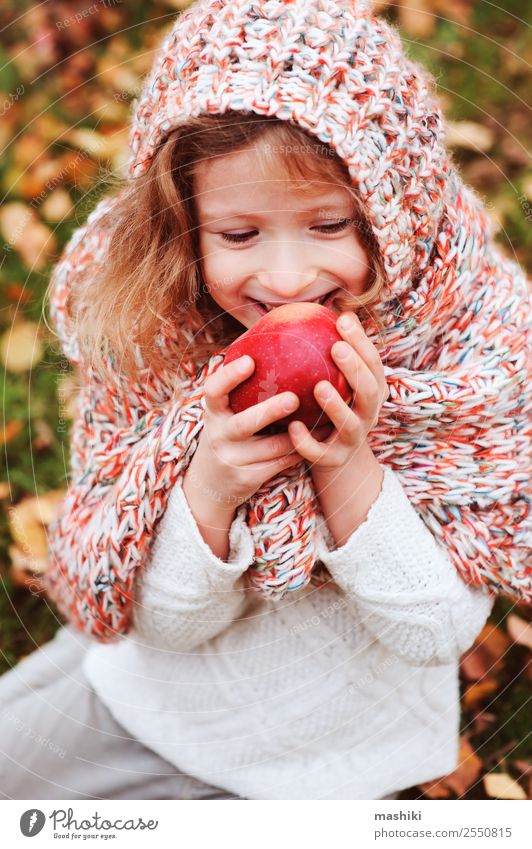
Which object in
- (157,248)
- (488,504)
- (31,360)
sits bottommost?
(488,504)

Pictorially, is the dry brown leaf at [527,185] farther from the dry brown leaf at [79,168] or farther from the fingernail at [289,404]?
the fingernail at [289,404]

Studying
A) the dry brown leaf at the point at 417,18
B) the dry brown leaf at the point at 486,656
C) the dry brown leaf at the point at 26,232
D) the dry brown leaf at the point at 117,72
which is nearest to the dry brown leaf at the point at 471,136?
the dry brown leaf at the point at 417,18

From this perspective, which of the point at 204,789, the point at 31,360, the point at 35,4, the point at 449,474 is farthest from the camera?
the point at 35,4

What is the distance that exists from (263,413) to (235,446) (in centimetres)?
6

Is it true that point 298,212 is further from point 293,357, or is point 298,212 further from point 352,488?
point 352,488

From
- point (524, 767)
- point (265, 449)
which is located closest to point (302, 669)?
point (265, 449)

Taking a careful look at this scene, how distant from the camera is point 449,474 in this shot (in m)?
0.79

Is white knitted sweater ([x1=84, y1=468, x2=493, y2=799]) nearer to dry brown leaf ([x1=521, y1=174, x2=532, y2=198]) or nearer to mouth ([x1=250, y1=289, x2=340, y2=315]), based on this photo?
mouth ([x1=250, y1=289, x2=340, y2=315])

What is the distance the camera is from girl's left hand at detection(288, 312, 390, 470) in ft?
2.18

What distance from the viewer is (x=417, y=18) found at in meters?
1.62

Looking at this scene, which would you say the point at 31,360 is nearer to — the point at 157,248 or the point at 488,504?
the point at 157,248

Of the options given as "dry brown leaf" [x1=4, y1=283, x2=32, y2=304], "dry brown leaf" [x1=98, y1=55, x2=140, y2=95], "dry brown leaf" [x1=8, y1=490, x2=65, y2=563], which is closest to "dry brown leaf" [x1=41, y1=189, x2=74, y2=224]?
"dry brown leaf" [x1=4, y1=283, x2=32, y2=304]

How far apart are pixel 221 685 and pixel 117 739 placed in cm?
15
